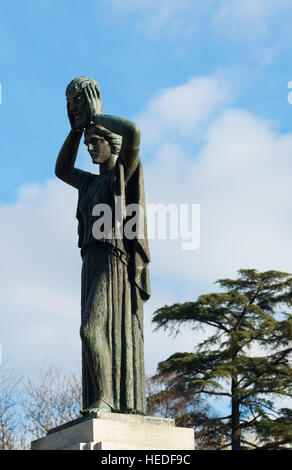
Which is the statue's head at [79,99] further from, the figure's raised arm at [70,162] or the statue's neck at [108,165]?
the statue's neck at [108,165]

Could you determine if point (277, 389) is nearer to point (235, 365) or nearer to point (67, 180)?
point (235, 365)

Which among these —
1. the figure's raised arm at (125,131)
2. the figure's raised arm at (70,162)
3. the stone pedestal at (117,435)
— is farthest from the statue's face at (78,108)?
the stone pedestal at (117,435)

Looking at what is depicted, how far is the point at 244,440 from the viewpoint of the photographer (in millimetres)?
30594

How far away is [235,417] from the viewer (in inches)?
1212

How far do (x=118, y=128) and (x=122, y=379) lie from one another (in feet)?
8.57

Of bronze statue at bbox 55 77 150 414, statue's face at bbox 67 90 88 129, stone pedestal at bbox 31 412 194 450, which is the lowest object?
stone pedestal at bbox 31 412 194 450

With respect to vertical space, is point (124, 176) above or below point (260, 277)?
below

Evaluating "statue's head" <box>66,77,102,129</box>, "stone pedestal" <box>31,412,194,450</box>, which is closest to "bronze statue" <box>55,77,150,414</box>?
"statue's head" <box>66,77,102,129</box>

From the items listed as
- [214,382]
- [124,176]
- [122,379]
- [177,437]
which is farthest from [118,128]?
[214,382]

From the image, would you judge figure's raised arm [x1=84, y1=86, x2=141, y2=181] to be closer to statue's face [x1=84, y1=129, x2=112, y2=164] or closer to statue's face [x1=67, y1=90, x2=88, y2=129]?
statue's face [x1=67, y1=90, x2=88, y2=129]

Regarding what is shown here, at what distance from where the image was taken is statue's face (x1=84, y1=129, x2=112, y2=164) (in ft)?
25.9

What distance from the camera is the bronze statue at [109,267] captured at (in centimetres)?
696

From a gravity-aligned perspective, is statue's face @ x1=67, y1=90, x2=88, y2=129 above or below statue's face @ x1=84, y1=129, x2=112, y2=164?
above

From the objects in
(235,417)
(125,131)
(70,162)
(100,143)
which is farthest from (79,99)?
(235,417)
